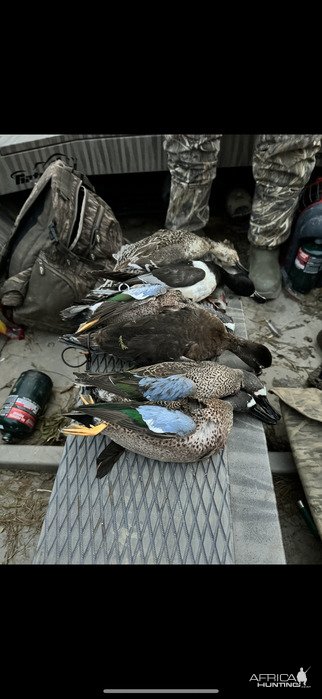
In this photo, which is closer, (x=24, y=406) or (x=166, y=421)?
(x=166, y=421)

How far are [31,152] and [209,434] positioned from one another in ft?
8.17

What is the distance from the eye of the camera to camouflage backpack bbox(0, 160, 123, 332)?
260 cm

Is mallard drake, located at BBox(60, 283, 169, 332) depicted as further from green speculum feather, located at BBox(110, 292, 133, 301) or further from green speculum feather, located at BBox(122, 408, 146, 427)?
green speculum feather, located at BBox(122, 408, 146, 427)

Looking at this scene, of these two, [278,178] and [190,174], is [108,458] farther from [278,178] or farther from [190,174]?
[278,178]

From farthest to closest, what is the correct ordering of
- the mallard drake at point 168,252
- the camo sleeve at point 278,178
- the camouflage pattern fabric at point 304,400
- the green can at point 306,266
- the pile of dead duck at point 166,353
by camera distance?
the green can at point 306,266, the camo sleeve at point 278,178, the mallard drake at point 168,252, the camouflage pattern fabric at point 304,400, the pile of dead duck at point 166,353

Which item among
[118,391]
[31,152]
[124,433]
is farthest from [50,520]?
[31,152]

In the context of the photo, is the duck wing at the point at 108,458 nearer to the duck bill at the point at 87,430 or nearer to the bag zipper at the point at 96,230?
the duck bill at the point at 87,430

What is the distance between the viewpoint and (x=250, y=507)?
1.71 meters

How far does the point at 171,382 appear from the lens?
1783 mm

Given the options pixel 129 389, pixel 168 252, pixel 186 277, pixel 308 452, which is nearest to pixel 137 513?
pixel 129 389

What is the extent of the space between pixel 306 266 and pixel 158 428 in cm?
212

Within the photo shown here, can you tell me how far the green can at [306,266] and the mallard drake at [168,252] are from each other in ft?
2.25

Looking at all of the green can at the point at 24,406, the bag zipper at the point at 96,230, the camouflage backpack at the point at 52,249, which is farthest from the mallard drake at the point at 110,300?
the bag zipper at the point at 96,230

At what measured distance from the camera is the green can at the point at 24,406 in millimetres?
2275
